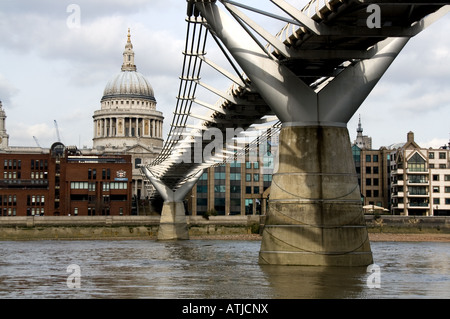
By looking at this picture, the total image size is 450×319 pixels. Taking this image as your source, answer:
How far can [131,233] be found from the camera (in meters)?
98.6

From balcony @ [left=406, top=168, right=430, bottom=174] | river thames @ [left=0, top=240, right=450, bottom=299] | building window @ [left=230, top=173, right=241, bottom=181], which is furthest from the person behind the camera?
building window @ [left=230, top=173, right=241, bottom=181]

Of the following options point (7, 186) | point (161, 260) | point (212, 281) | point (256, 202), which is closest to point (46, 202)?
point (7, 186)

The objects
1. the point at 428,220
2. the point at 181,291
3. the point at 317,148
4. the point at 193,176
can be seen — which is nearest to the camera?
the point at 181,291

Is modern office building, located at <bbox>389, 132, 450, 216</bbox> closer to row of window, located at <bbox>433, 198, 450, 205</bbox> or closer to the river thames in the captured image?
row of window, located at <bbox>433, 198, 450, 205</bbox>

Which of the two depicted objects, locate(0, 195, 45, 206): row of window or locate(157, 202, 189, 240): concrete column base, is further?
locate(0, 195, 45, 206): row of window

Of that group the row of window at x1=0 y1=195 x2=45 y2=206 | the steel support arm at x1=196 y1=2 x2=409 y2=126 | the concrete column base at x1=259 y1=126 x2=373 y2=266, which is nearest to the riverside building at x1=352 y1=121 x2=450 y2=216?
the row of window at x1=0 y1=195 x2=45 y2=206

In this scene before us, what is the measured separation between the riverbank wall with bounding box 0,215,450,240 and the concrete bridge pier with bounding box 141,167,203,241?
8.22m

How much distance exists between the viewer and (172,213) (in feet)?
292

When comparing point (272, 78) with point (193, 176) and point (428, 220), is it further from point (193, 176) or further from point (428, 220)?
point (428, 220)

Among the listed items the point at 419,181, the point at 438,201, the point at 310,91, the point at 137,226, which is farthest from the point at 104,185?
the point at 310,91

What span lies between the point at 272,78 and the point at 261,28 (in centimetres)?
295

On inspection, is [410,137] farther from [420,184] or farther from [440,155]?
[420,184]

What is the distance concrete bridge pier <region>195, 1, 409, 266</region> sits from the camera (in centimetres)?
3069

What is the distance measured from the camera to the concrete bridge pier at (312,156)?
30.7 metres
